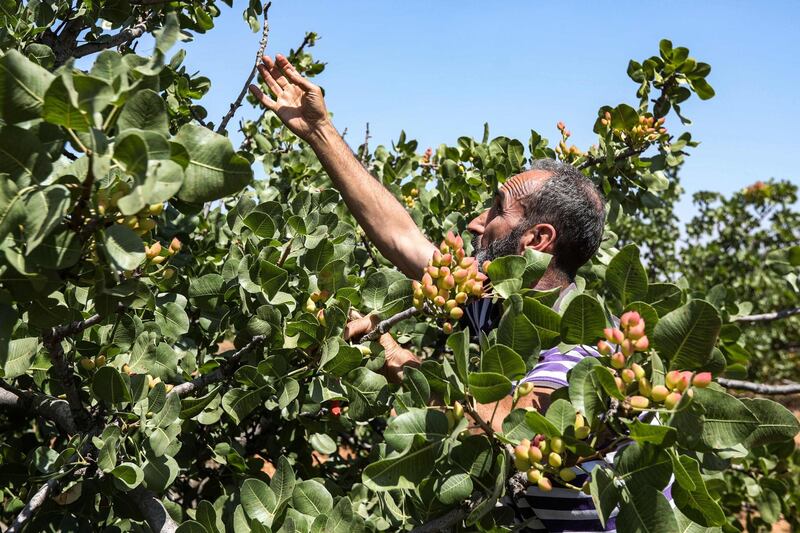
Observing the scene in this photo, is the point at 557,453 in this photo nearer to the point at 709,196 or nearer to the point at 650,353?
the point at 650,353

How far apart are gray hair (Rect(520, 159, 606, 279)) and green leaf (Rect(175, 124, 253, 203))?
1.56 meters

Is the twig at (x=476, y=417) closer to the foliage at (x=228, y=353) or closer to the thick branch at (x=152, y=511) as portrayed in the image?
the foliage at (x=228, y=353)

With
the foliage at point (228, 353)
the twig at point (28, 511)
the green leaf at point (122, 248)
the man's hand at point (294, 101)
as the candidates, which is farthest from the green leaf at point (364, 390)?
the man's hand at point (294, 101)

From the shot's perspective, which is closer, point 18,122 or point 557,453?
point 18,122

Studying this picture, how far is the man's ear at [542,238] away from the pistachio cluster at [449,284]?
2.90 feet

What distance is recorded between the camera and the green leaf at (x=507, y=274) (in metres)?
1.51

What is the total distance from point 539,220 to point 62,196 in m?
1.81

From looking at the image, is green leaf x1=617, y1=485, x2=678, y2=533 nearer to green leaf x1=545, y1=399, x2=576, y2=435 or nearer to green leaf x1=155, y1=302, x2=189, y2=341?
green leaf x1=545, y1=399, x2=576, y2=435

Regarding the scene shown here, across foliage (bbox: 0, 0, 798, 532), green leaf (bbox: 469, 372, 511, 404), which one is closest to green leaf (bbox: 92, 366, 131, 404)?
foliage (bbox: 0, 0, 798, 532)

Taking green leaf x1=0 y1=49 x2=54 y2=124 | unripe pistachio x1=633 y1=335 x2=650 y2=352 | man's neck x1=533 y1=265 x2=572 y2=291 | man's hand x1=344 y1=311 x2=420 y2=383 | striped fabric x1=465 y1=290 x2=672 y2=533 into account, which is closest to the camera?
green leaf x1=0 y1=49 x2=54 y2=124

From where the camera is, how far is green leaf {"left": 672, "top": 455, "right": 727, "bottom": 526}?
3.74 ft

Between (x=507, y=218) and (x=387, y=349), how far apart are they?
775 mm

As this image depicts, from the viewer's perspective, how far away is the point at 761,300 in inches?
360

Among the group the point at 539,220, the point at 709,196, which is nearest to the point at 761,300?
the point at 709,196
